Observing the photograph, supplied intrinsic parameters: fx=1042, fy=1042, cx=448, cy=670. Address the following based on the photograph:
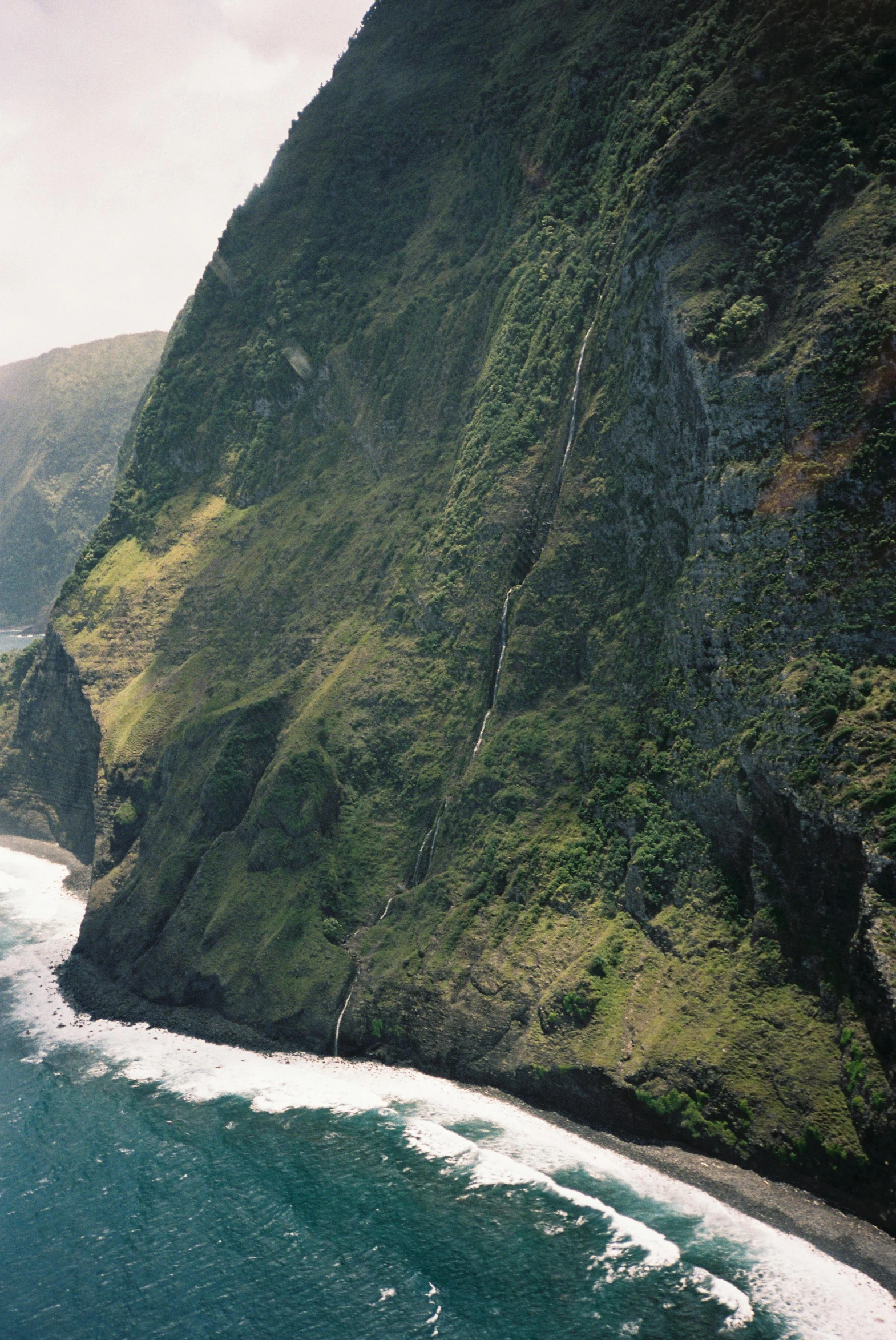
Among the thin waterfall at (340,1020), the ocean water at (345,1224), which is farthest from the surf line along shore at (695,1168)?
the thin waterfall at (340,1020)

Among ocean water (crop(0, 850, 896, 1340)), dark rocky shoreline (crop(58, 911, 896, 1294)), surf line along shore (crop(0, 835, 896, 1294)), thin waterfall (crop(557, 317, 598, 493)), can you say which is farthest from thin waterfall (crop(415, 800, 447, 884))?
thin waterfall (crop(557, 317, 598, 493))

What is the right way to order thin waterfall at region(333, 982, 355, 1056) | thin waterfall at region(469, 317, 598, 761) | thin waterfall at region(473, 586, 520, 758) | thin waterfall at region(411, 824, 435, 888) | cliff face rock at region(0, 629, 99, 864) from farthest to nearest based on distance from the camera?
cliff face rock at region(0, 629, 99, 864)
thin waterfall at region(469, 317, 598, 761)
thin waterfall at region(473, 586, 520, 758)
thin waterfall at region(411, 824, 435, 888)
thin waterfall at region(333, 982, 355, 1056)

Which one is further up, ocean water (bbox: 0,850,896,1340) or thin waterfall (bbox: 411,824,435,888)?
thin waterfall (bbox: 411,824,435,888)

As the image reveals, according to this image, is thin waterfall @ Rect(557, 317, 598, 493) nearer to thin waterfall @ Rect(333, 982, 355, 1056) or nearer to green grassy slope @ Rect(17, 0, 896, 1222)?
green grassy slope @ Rect(17, 0, 896, 1222)

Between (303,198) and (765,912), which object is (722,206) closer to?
(765,912)

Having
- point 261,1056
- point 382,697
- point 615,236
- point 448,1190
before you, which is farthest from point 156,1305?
point 615,236

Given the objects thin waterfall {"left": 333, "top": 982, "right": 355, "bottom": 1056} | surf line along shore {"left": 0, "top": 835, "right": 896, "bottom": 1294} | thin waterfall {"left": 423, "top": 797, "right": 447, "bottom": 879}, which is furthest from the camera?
thin waterfall {"left": 423, "top": 797, "right": 447, "bottom": 879}
